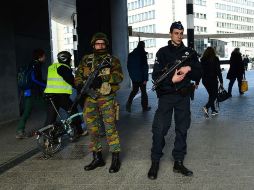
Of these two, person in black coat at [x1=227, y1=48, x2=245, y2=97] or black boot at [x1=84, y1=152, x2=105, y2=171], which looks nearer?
black boot at [x1=84, y1=152, x2=105, y2=171]

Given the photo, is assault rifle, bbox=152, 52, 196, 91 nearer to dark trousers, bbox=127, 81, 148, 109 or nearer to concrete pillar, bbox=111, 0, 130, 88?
dark trousers, bbox=127, 81, 148, 109

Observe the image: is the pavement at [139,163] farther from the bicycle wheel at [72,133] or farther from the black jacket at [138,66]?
the black jacket at [138,66]

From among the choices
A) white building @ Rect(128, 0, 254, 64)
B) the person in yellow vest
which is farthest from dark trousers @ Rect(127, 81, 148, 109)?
white building @ Rect(128, 0, 254, 64)

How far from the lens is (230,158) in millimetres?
5633

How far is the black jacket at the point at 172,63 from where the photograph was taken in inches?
188

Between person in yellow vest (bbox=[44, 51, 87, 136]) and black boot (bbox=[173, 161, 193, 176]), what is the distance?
231 centimetres

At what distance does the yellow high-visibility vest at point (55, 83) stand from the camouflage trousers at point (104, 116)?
152cm

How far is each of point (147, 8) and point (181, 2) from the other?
10.2 m

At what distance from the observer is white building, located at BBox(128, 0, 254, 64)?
4183 inches

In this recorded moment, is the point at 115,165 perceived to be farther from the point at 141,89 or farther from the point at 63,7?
the point at 63,7

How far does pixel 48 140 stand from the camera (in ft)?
20.4

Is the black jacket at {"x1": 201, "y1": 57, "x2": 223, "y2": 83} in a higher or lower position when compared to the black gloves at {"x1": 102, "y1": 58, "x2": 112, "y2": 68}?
lower

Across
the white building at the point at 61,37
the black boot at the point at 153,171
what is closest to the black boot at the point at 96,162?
the black boot at the point at 153,171

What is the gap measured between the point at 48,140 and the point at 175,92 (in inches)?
93.5
